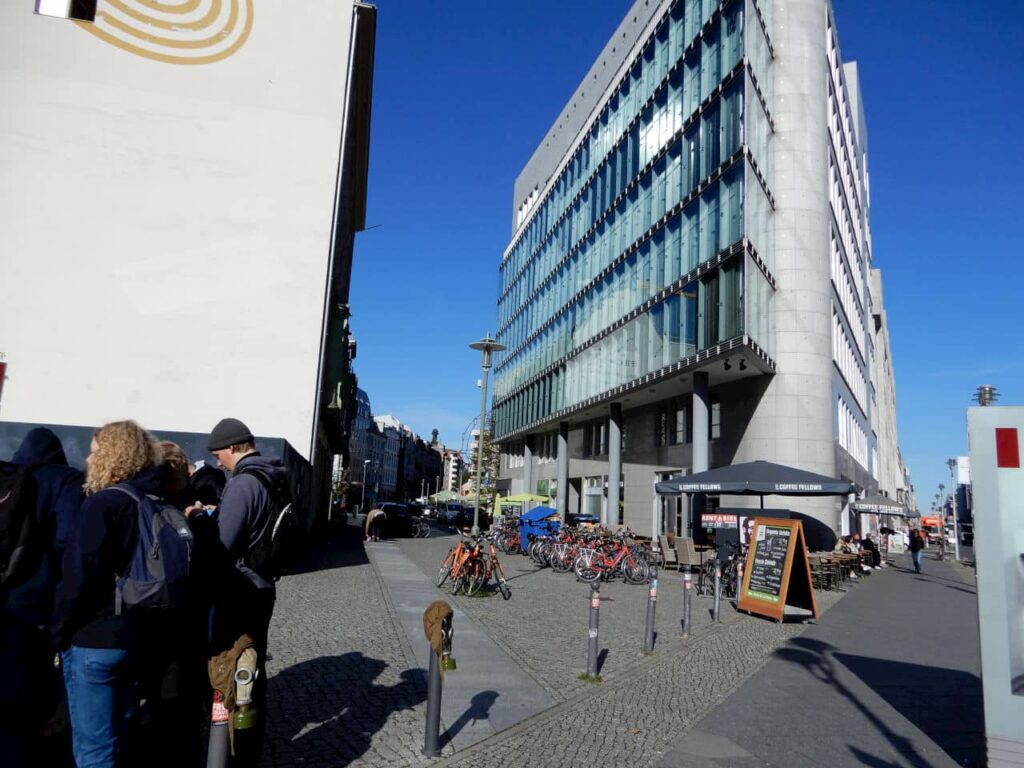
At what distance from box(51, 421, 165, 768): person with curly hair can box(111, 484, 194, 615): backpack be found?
34 mm

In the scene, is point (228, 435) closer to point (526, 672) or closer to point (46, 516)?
point (46, 516)

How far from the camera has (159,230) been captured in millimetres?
19500

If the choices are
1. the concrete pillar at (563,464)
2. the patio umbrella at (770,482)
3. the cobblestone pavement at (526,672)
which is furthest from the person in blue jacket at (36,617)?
the concrete pillar at (563,464)

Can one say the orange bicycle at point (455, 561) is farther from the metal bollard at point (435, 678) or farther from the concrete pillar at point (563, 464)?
the concrete pillar at point (563, 464)

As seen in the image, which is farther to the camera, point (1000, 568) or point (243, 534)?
point (1000, 568)

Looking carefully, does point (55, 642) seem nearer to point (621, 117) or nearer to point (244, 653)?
point (244, 653)

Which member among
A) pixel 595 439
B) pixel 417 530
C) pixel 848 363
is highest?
pixel 848 363

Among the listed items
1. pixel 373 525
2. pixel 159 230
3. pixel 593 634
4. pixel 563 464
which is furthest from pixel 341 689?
pixel 563 464

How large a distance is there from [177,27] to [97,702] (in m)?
22.0

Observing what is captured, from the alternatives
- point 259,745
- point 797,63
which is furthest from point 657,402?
point 259,745

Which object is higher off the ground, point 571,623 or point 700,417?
point 700,417

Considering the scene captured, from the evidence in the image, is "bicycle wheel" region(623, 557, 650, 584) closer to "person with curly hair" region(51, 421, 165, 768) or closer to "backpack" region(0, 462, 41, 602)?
"person with curly hair" region(51, 421, 165, 768)

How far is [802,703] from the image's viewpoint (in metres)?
6.80

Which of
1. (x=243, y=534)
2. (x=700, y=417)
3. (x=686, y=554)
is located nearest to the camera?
(x=243, y=534)
